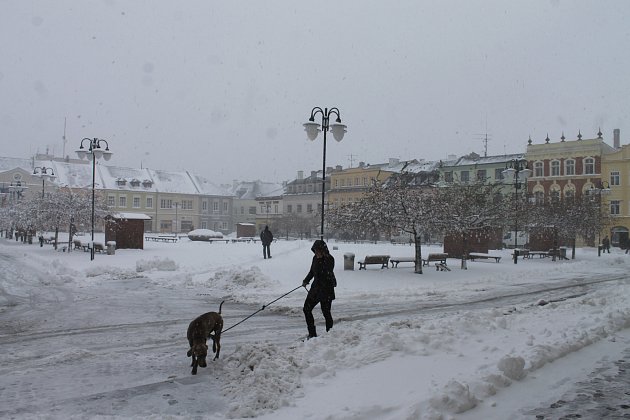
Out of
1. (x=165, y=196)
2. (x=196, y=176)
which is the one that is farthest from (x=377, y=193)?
(x=196, y=176)

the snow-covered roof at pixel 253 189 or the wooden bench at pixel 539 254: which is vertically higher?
the snow-covered roof at pixel 253 189

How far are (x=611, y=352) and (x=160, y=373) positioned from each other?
6.81 m

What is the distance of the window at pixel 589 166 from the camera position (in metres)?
59.3

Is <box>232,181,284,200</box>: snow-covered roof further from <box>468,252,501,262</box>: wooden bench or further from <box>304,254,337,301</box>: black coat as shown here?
<box>304,254,337,301</box>: black coat

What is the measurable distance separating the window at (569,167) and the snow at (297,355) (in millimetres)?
50804

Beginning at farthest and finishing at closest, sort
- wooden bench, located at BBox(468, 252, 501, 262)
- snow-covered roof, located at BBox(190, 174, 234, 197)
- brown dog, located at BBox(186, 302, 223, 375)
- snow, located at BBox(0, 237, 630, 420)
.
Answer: snow-covered roof, located at BBox(190, 174, 234, 197)
wooden bench, located at BBox(468, 252, 501, 262)
brown dog, located at BBox(186, 302, 223, 375)
snow, located at BBox(0, 237, 630, 420)

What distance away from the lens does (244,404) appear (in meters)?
5.64

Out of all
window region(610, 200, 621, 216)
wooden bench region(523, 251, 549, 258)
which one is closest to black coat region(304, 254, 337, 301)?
wooden bench region(523, 251, 549, 258)

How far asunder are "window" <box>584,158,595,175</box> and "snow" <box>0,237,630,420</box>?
50.2 m

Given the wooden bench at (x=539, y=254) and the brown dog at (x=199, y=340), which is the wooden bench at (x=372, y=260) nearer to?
the wooden bench at (x=539, y=254)

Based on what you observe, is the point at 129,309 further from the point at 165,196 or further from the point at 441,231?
the point at 165,196

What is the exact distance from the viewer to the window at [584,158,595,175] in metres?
59.3

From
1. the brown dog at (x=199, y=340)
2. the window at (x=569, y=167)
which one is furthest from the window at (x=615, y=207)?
the brown dog at (x=199, y=340)

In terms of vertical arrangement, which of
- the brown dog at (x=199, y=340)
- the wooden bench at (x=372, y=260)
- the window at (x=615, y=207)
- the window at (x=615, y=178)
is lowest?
the brown dog at (x=199, y=340)
